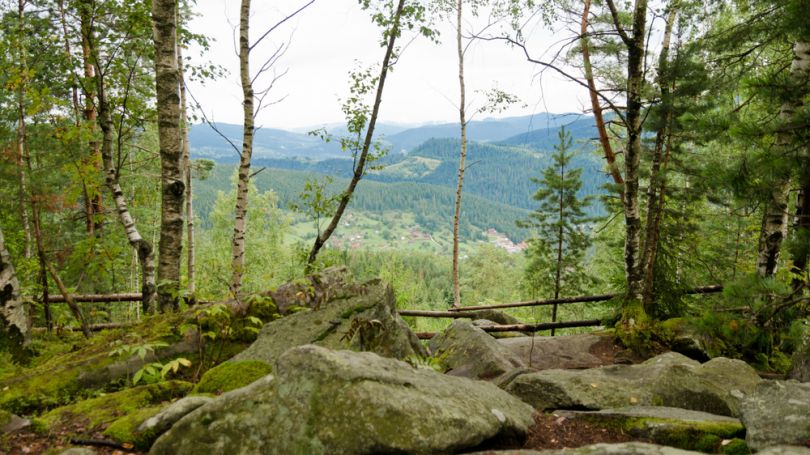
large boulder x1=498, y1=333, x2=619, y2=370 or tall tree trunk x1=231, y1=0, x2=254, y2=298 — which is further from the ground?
tall tree trunk x1=231, y1=0, x2=254, y2=298

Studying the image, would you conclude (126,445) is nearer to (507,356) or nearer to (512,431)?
(512,431)

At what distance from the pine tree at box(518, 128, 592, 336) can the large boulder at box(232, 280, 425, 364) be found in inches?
584

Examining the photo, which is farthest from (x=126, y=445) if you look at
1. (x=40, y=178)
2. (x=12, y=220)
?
(x=12, y=220)

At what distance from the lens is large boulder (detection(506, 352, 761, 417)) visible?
4.88 m

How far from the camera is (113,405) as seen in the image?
398 centimetres

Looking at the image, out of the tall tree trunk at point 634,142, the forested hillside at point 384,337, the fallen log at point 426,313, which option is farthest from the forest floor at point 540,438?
the fallen log at point 426,313

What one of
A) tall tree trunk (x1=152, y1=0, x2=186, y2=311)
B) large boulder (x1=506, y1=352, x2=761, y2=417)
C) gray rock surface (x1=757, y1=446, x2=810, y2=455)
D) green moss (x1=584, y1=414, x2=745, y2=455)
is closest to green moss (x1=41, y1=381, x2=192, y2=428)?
tall tree trunk (x1=152, y1=0, x2=186, y2=311)

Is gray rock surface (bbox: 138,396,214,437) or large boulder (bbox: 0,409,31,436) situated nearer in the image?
gray rock surface (bbox: 138,396,214,437)

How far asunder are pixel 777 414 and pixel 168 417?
4516 millimetres

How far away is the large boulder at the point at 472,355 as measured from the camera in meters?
6.79

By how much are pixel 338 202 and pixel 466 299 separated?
160 ft

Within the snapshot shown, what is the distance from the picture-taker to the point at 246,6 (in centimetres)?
743

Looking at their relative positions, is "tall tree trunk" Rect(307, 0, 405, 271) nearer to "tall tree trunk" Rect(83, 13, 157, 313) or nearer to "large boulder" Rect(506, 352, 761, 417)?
"tall tree trunk" Rect(83, 13, 157, 313)

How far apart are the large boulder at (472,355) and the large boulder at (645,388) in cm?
139
